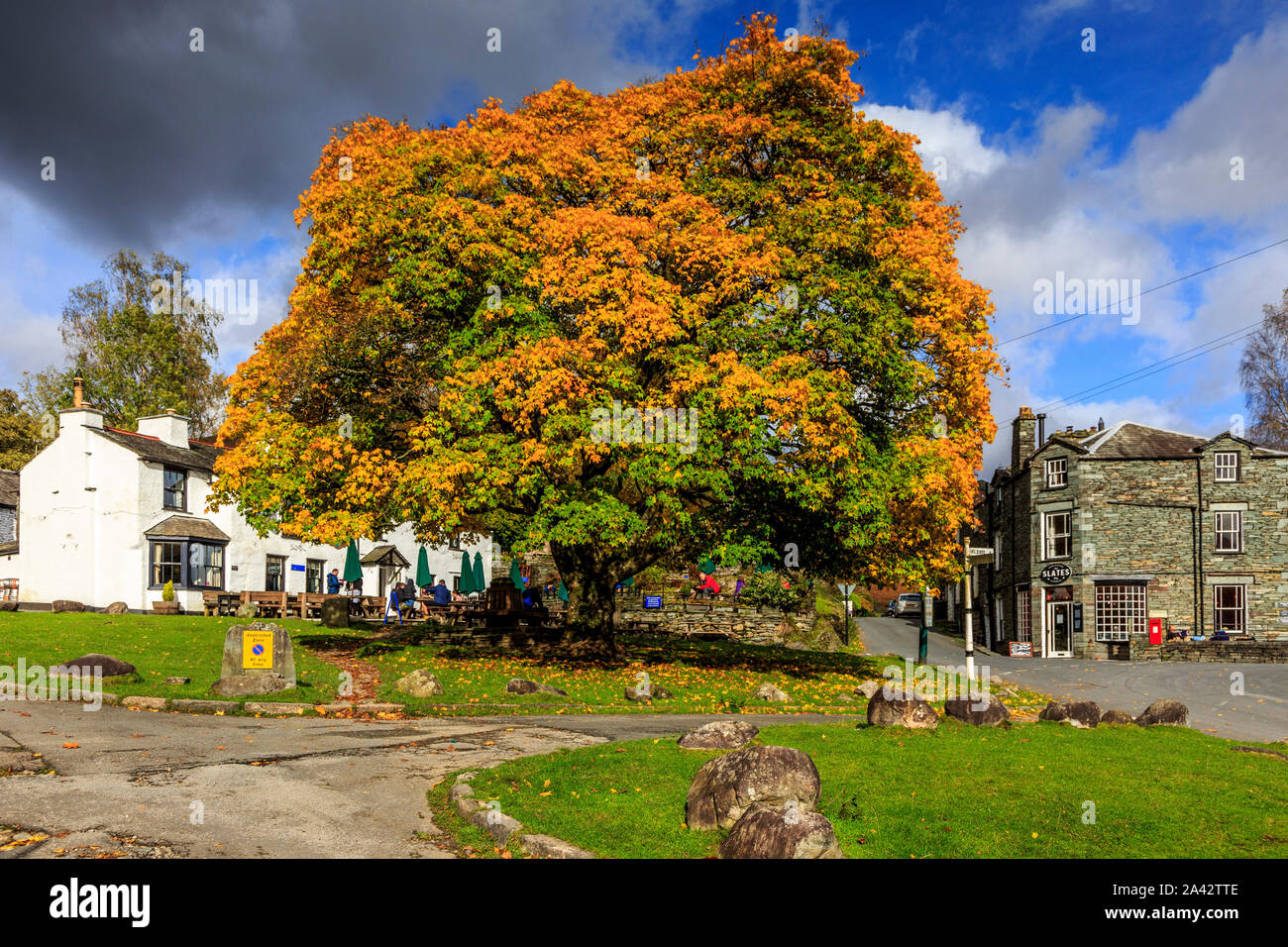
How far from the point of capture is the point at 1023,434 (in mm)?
51562

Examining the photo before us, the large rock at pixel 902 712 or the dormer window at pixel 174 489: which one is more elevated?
the dormer window at pixel 174 489

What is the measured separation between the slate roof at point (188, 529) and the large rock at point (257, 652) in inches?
982

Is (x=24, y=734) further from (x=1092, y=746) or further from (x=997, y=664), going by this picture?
(x=997, y=664)

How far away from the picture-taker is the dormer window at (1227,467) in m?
44.9

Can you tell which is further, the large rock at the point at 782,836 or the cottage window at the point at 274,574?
the cottage window at the point at 274,574

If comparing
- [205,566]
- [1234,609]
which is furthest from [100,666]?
[1234,609]

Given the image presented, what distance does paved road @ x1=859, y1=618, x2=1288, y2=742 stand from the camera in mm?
19859

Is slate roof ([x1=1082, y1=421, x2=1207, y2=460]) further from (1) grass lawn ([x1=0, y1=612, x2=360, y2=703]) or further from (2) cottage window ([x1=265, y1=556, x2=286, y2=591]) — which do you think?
(2) cottage window ([x1=265, y1=556, x2=286, y2=591])

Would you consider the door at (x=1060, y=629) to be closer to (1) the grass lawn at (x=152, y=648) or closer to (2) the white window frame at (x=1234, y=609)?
(2) the white window frame at (x=1234, y=609)

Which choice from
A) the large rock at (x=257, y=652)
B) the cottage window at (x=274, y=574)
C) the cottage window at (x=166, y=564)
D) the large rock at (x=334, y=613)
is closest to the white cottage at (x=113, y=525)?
the cottage window at (x=166, y=564)

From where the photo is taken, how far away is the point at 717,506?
23266mm

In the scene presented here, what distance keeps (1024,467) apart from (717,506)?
1251 inches
